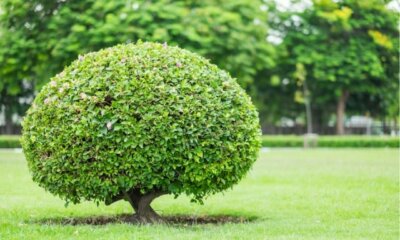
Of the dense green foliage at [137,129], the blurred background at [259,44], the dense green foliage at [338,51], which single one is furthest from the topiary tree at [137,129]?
the dense green foliage at [338,51]

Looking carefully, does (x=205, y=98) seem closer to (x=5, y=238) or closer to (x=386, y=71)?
(x=5, y=238)

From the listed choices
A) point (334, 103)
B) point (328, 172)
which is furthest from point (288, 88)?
point (328, 172)

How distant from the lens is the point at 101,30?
111 ft

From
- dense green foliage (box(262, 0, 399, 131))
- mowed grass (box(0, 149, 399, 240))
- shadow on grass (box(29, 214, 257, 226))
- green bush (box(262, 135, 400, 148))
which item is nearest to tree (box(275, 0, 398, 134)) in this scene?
dense green foliage (box(262, 0, 399, 131))

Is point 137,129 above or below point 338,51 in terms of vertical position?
below

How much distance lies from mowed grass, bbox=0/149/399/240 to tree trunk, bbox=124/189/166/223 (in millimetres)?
444

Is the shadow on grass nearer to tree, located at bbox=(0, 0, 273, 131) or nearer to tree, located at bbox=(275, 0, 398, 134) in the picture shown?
tree, located at bbox=(0, 0, 273, 131)

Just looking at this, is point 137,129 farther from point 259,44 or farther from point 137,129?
point 259,44

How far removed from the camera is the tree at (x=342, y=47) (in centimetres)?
4691

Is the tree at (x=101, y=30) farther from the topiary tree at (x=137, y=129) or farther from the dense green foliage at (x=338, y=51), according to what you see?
the topiary tree at (x=137, y=129)

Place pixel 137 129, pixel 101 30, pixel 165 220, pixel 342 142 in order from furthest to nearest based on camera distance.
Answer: pixel 342 142, pixel 101 30, pixel 165 220, pixel 137 129

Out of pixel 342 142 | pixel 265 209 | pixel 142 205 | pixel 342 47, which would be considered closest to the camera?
pixel 142 205

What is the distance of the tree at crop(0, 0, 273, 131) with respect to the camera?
34.5 m

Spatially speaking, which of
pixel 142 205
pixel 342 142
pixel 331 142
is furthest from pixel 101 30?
pixel 142 205
